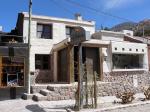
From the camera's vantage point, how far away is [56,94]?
1848 centimetres

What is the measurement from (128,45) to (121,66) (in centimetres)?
240

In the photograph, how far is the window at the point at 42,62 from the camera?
2612 centimetres

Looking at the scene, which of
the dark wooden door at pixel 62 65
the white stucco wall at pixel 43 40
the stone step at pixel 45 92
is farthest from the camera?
the white stucco wall at pixel 43 40

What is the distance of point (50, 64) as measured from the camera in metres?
26.5

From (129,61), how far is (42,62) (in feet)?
33.2

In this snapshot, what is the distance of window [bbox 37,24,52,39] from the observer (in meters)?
26.5

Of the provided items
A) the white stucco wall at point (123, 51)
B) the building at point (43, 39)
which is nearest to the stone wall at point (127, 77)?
the white stucco wall at point (123, 51)

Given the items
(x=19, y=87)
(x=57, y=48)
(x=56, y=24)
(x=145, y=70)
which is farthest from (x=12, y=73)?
(x=145, y=70)

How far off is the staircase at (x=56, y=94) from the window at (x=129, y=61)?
36.2 feet

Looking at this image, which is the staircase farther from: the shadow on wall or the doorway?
the doorway

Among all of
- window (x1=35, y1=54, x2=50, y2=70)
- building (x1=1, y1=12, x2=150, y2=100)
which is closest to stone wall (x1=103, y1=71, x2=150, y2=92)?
building (x1=1, y1=12, x2=150, y2=100)

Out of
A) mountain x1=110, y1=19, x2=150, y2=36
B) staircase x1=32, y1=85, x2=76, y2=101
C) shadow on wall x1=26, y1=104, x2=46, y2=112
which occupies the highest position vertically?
mountain x1=110, y1=19, x2=150, y2=36

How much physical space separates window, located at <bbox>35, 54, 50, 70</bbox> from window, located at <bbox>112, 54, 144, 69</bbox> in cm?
708

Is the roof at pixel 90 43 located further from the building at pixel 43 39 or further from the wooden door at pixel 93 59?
the building at pixel 43 39
